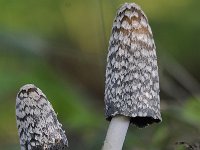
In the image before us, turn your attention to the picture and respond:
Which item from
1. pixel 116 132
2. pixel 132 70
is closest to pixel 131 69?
pixel 132 70

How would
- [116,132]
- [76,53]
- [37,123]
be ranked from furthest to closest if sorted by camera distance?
1. [76,53]
2. [116,132]
3. [37,123]

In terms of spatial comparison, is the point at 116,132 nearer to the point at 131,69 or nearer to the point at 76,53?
the point at 131,69

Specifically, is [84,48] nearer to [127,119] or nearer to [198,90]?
[198,90]

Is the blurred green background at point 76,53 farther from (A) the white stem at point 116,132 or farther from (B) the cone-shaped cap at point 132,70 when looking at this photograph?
(B) the cone-shaped cap at point 132,70

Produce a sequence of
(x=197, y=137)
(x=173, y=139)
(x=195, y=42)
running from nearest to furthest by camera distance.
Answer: (x=197, y=137) < (x=173, y=139) < (x=195, y=42)

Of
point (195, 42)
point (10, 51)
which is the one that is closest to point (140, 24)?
point (10, 51)

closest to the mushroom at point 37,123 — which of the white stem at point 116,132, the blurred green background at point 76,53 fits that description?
the white stem at point 116,132

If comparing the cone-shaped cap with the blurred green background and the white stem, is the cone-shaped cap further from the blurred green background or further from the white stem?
the blurred green background
